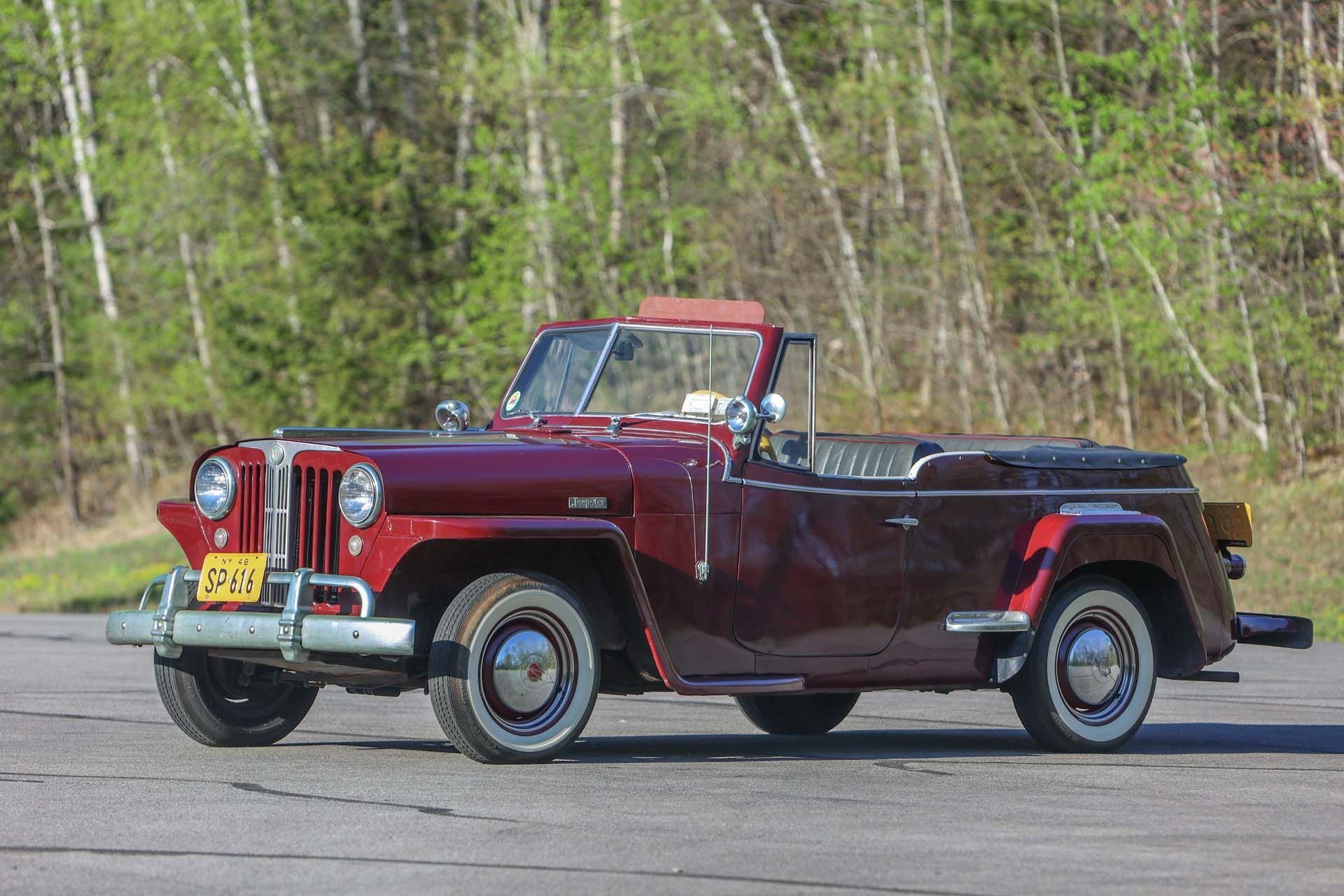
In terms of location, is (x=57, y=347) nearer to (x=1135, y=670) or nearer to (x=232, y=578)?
(x=232, y=578)

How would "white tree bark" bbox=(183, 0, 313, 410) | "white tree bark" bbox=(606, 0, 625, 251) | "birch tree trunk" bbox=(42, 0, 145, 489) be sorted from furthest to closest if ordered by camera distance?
"birch tree trunk" bbox=(42, 0, 145, 489), "white tree bark" bbox=(183, 0, 313, 410), "white tree bark" bbox=(606, 0, 625, 251)

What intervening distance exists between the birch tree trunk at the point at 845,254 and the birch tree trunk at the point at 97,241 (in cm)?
1661

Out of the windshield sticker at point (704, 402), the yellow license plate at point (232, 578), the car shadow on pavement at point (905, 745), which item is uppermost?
the windshield sticker at point (704, 402)

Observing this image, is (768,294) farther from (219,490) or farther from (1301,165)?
(219,490)

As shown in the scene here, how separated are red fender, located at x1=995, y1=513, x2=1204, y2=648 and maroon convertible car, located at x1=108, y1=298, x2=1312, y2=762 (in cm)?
1

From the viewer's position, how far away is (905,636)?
349 inches

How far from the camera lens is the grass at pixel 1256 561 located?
18641mm

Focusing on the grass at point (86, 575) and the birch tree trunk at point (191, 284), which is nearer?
the grass at point (86, 575)

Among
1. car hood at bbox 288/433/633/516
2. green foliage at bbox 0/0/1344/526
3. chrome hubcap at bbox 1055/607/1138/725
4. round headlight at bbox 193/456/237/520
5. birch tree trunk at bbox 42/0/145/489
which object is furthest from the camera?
birch tree trunk at bbox 42/0/145/489

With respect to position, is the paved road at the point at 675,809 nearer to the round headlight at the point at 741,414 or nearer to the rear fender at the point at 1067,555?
the rear fender at the point at 1067,555

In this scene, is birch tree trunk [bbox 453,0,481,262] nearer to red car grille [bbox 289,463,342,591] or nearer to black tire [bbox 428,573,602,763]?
red car grille [bbox 289,463,342,591]

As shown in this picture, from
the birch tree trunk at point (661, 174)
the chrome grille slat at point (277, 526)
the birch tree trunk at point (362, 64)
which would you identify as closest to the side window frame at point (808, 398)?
the chrome grille slat at point (277, 526)

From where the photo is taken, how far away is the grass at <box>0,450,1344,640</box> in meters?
18.6

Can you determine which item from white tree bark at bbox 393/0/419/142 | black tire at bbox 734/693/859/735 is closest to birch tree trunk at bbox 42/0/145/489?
white tree bark at bbox 393/0/419/142
